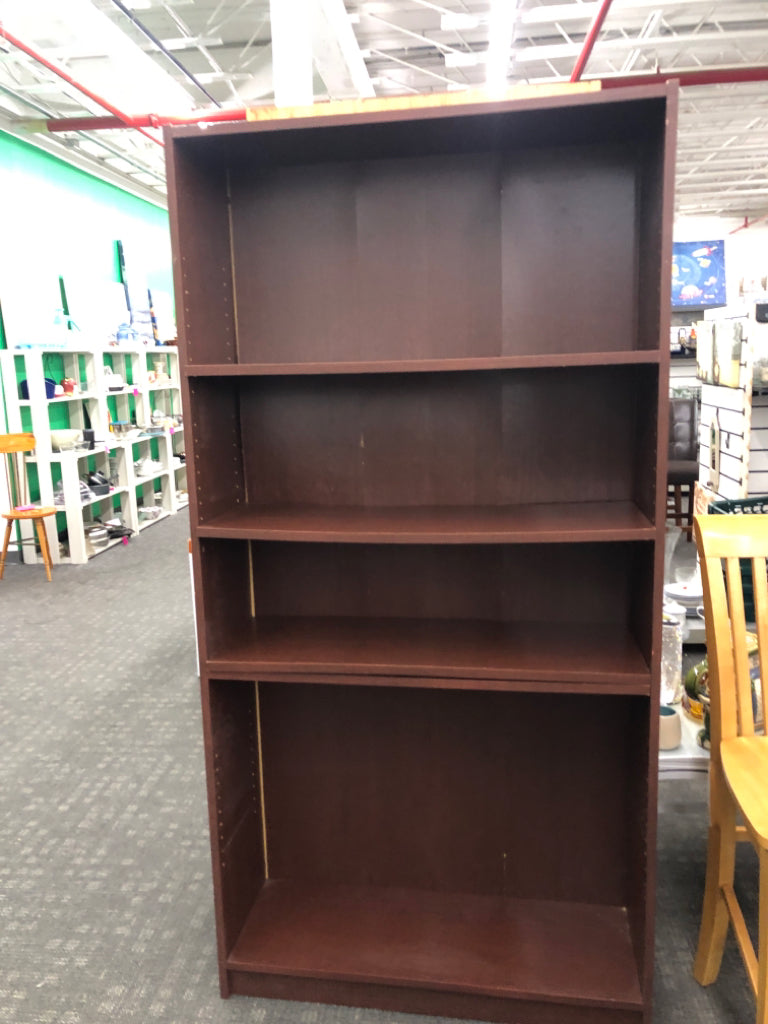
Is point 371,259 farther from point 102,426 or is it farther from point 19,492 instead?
point 102,426

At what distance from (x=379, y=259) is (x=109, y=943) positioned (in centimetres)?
181

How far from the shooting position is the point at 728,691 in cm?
167

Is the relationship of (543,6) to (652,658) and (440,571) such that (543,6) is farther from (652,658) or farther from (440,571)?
(652,658)

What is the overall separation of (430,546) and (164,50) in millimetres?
4115

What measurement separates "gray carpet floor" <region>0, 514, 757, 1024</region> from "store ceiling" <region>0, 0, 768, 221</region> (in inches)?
110

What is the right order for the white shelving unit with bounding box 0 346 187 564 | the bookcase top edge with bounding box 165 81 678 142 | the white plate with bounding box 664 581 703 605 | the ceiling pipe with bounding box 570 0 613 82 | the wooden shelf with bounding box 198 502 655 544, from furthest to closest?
the white shelving unit with bounding box 0 346 187 564
the ceiling pipe with bounding box 570 0 613 82
the white plate with bounding box 664 581 703 605
the wooden shelf with bounding box 198 502 655 544
the bookcase top edge with bounding box 165 81 678 142

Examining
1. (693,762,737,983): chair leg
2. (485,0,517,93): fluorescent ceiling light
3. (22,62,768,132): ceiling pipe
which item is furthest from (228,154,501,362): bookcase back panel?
(22,62,768,132): ceiling pipe

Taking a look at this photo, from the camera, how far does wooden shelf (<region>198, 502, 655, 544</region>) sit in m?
1.50

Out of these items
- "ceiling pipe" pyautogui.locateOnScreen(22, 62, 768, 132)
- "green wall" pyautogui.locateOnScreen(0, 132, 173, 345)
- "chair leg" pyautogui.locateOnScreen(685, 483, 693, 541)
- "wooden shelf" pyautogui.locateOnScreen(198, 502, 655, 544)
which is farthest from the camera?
"green wall" pyautogui.locateOnScreen(0, 132, 173, 345)

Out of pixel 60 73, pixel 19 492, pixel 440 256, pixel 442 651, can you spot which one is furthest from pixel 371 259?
pixel 19 492

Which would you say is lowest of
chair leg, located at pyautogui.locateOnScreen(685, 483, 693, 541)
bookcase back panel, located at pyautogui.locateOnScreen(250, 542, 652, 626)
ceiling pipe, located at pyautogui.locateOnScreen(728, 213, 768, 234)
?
chair leg, located at pyautogui.locateOnScreen(685, 483, 693, 541)

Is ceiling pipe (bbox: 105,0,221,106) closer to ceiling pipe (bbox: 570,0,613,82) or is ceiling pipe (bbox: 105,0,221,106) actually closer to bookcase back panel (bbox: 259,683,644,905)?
ceiling pipe (bbox: 570,0,613,82)

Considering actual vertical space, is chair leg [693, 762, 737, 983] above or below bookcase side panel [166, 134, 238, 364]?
below

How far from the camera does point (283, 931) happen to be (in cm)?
190
